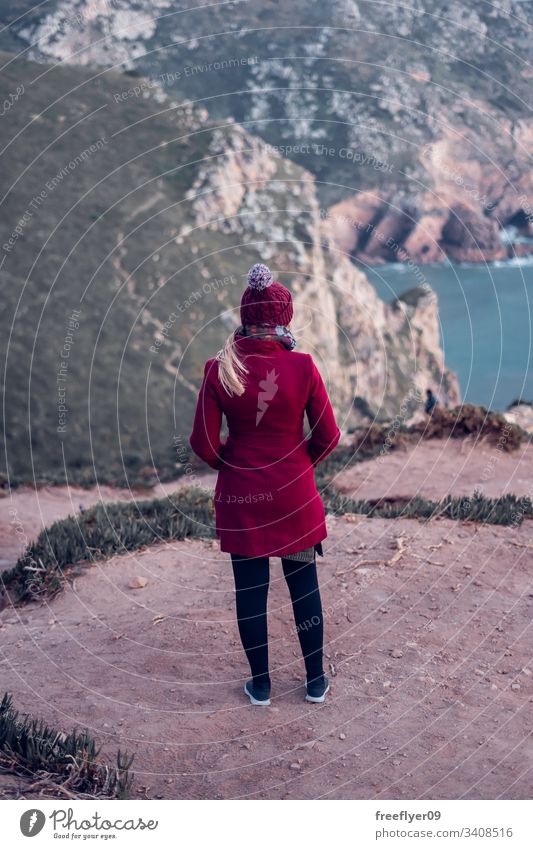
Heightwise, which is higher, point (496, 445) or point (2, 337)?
point (2, 337)

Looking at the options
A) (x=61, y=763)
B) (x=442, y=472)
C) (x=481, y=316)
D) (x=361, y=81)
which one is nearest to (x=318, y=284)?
(x=361, y=81)

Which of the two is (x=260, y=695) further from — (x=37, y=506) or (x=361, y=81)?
(x=361, y=81)

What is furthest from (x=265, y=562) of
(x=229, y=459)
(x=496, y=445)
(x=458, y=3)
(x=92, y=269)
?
(x=458, y=3)

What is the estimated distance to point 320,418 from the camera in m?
5.49

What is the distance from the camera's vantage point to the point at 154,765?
552 cm

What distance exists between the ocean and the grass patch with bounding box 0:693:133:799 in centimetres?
6685

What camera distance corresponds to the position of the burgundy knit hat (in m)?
5.33

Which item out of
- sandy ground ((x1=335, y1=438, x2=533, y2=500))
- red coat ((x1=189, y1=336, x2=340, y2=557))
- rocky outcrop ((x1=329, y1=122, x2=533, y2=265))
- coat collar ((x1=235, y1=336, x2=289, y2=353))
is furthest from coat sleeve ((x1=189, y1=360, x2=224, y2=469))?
rocky outcrop ((x1=329, y1=122, x2=533, y2=265))

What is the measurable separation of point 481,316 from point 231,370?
8213 centimetres

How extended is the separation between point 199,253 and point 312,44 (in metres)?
35.9

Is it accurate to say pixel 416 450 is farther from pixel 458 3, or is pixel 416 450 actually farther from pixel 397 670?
pixel 458 3

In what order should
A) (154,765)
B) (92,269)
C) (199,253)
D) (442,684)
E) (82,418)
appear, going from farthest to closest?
1. (199,253)
2. (92,269)
3. (82,418)
4. (442,684)
5. (154,765)

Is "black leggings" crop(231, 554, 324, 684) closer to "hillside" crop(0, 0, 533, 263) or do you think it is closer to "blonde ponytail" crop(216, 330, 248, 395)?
"blonde ponytail" crop(216, 330, 248, 395)

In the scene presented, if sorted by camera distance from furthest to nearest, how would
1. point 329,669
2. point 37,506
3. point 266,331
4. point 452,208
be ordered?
1. point 452,208
2. point 37,506
3. point 329,669
4. point 266,331
